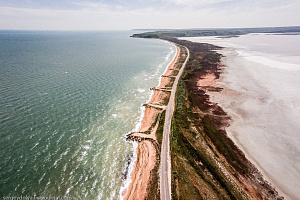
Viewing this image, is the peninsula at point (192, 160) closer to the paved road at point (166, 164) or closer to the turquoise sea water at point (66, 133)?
the paved road at point (166, 164)

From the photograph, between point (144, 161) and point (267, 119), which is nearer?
point (144, 161)

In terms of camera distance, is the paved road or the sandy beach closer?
the paved road

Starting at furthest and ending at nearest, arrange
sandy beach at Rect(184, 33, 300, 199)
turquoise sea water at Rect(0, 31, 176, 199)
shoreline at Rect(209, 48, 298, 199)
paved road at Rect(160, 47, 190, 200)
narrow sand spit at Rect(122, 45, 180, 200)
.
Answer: sandy beach at Rect(184, 33, 300, 199)
shoreline at Rect(209, 48, 298, 199)
turquoise sea water at Rect(0, 31, 176, 199)
narrow sand spit at Rect(122, 45, 180, 200)
paved road at Rect(160, 47, 190, 200)

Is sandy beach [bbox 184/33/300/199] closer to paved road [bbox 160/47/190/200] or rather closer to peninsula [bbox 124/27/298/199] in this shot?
peninsula [bbox 124/27/298/199]

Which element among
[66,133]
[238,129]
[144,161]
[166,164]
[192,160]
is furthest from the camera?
[238,129]

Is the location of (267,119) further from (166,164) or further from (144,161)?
(144,161)

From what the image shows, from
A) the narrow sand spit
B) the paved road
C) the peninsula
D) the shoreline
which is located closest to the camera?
the paved road

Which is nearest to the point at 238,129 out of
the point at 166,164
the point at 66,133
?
the point at 166,164

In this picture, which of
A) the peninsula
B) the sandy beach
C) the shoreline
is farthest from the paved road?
the sandy beach

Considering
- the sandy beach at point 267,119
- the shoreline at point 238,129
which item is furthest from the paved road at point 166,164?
the sandy beach at point 267,119
